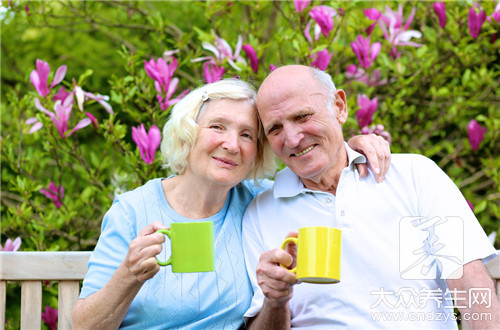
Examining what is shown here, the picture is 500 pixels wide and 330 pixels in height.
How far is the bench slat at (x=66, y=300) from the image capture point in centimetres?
262

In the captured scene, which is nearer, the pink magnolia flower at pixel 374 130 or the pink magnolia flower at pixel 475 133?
the pink magnolia flower at pixel 374 130

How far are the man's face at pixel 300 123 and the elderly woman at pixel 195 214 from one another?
0.31 feet

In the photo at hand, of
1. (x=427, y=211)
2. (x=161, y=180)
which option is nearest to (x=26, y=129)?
(x=161, y=180)

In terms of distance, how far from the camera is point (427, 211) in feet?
7.75

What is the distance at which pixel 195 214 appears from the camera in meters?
2.47

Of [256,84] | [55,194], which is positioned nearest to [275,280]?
[256,84]

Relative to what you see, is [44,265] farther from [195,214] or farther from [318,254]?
[318,254]

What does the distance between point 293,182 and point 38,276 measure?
3.84 feet

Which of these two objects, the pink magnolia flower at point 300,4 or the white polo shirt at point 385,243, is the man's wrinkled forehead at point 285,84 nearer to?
the white polo shirt at point 385,243

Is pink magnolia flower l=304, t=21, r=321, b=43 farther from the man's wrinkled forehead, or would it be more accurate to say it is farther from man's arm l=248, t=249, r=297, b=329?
man's arm l=248, t=249, r=297, b=329

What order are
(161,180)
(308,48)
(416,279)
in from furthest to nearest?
(308,48), (161,180), (416,279)

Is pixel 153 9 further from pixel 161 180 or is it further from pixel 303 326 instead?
pixel 303 326

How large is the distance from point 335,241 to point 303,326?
0.65m

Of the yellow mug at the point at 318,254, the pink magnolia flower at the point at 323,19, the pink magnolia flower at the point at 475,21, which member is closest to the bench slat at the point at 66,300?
the yellow mug at the point at 318,254
